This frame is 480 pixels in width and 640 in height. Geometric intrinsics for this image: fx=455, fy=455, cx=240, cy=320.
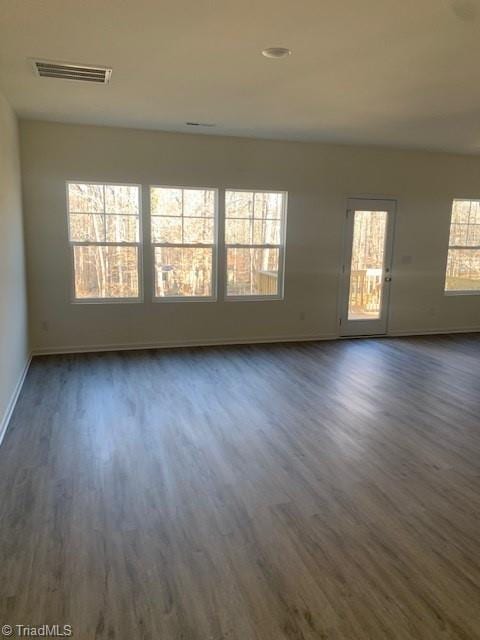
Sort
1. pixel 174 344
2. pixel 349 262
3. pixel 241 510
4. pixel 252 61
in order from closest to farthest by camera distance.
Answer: pixel 241 510 < pixel 252 61 < pixel 174 344 < pixel 349 262

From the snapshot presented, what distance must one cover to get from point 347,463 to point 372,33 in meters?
2.73

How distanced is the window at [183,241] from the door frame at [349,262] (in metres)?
2.00

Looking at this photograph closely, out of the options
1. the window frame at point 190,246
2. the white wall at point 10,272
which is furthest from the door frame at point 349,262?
the white wall at point 10,272

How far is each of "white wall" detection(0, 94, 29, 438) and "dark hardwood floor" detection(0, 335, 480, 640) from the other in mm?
288

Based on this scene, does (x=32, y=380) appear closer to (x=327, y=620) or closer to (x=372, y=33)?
(x=327, y=620)

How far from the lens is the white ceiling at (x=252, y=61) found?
98.3 inches

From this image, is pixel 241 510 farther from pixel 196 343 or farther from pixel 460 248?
pixel 460 248

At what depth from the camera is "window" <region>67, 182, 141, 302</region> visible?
5.66m

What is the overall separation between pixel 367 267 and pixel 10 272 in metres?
4.95

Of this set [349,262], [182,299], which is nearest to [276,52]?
[182,299]

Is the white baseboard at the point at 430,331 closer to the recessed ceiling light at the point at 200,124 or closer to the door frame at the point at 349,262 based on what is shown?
the door frame at the point at 349,262

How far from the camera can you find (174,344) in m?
6.20

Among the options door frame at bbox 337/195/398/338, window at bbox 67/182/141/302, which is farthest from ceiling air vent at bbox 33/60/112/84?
door frame at bbox 337/195/398/338

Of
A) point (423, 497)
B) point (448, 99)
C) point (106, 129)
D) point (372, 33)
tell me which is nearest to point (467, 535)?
point (423, 497)
